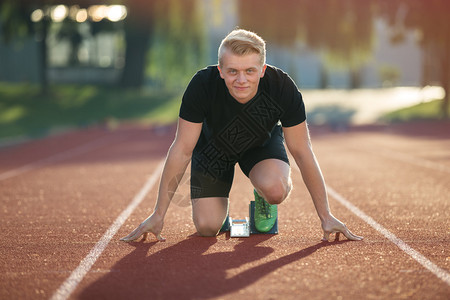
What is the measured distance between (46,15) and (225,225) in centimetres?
2637

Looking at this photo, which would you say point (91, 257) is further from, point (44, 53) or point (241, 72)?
point (44, 53)

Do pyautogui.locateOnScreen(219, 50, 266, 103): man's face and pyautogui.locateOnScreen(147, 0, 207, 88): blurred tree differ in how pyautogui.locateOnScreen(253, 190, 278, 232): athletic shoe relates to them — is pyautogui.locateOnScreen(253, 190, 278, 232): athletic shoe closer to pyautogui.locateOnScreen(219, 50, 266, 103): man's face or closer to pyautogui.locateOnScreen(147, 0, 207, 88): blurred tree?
pyautogui.locateOnScreen(219, 50, 266, 103): man's face

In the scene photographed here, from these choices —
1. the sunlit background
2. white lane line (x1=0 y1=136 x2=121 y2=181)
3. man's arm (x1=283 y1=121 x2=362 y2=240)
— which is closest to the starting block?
man's arm (x1=283 y1=121 x2=362 y2=240)

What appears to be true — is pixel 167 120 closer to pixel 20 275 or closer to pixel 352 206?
pixel 352 206

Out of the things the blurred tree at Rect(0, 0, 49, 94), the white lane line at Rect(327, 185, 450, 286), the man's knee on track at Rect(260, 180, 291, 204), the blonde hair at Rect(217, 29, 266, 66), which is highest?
the blurred tree at Rect(0, 0, 49, 94)

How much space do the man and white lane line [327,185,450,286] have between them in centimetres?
39

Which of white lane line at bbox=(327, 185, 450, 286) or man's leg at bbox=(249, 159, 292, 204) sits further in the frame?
man's leg at bbox=(249, 159, 292, 204)

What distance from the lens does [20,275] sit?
4.85 m

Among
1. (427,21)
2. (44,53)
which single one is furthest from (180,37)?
(427,21)

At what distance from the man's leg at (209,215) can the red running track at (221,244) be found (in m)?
0.11

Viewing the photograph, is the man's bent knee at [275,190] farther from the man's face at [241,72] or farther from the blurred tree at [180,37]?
the blurred tree at [180,37]

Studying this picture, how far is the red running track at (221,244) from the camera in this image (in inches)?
→ 173

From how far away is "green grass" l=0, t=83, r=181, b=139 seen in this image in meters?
27.1

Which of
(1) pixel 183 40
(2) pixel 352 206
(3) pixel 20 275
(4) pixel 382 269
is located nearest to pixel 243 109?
(4) pixel 382 269
